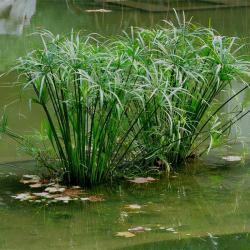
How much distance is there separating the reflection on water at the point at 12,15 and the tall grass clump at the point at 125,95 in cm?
507

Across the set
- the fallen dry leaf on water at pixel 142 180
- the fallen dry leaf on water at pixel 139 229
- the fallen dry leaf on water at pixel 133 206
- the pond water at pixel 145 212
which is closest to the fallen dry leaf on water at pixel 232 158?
the pond water at pixel 145 212

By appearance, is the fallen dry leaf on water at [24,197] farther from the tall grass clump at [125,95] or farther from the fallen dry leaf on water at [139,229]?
the fallen dry leaf on water at [139,229]

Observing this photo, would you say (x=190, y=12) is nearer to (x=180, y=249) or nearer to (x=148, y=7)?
(x=148, y=7)

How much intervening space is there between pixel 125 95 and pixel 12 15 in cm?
578

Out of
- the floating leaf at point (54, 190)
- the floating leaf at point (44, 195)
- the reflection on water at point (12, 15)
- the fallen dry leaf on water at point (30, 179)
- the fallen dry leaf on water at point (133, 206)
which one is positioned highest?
the reflection on water at point (12, 15)

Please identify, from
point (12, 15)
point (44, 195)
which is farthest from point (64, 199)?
point (12, 15)

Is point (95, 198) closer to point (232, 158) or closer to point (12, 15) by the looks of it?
point (232, 158)

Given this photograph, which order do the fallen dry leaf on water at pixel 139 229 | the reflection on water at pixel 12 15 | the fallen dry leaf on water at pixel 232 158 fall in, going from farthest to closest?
the reflection on water at pixel 12 15
the fallen dry leaf on water at pixel 232 158
the fallen dry leaf on water at pixel 139 229

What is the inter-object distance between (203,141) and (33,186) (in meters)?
1.22

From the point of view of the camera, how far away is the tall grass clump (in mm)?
4211

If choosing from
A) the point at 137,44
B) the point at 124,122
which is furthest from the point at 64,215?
the point at 137,44

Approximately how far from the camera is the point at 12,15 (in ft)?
31.8

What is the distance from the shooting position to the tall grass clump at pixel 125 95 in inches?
166

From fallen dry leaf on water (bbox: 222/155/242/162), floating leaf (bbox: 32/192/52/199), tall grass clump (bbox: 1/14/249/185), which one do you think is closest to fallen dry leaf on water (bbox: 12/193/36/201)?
floating leaf (bbox: 32/192/52/199)
